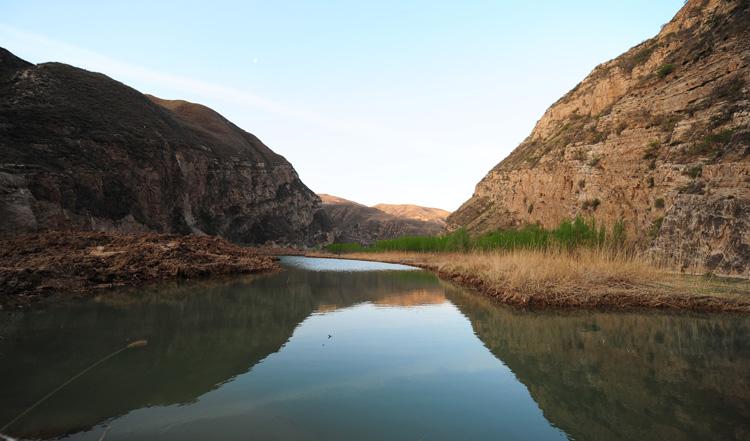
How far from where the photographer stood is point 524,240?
3044 centimetres

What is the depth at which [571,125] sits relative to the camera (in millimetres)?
48844

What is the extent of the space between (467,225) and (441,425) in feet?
186

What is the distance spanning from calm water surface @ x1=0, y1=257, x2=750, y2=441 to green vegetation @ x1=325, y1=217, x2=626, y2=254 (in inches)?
444

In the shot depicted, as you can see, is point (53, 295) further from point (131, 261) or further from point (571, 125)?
point (571, 125)

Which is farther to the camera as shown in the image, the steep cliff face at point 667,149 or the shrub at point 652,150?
the shrub at point 652,150

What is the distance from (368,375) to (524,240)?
26.7 m

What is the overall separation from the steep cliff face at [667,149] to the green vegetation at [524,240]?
2.88 m

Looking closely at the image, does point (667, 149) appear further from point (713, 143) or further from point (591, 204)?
point (591, 204)

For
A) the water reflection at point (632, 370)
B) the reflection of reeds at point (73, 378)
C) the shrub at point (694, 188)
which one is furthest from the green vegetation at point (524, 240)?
the reflection of reeds at point (73, 378)

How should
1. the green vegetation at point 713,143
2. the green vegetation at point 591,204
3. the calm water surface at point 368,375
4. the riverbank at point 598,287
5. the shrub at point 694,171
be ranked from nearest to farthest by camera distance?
the calm water surface at point 368,375 → the riverbank at point 598,287 → the green vegetation at point 713,143 → the shrub at point 694,171 → the green vegetation at point 591,204

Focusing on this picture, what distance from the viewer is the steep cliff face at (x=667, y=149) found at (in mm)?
22094

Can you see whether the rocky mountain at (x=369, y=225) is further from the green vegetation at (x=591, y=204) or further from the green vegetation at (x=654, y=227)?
the green vegetation at (x=654, y=227)

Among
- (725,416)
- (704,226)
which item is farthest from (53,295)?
(704,226)

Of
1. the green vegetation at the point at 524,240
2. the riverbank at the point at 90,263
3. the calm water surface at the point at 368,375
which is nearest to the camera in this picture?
the calm water surface at the point at 368,375
